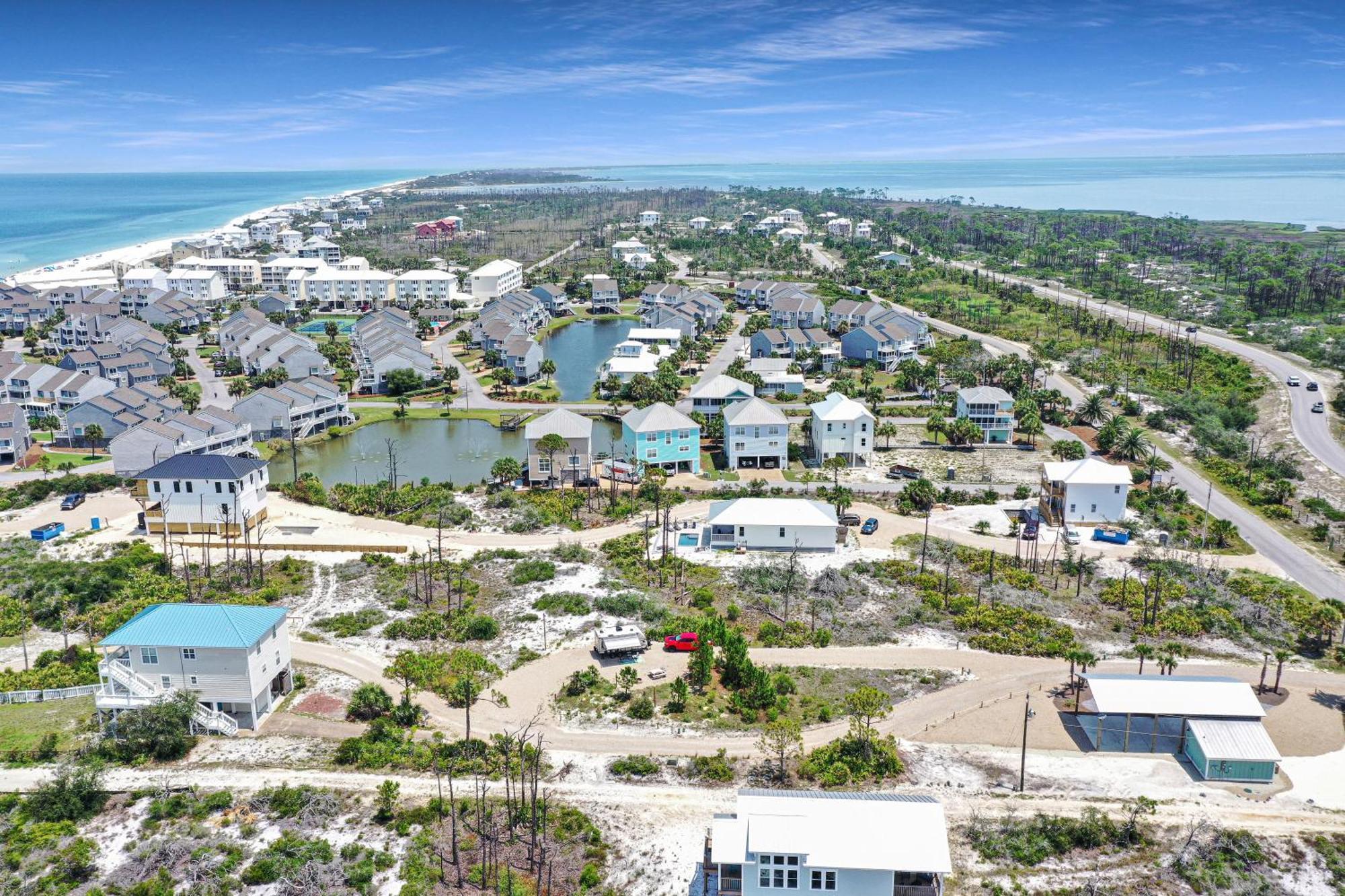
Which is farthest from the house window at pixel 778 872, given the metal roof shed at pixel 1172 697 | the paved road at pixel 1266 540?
the paved road at pixel 1266 540

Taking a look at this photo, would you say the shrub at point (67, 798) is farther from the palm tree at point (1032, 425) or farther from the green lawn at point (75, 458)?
the palm tree at point (1032, 425)

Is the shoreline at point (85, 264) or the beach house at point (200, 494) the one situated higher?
the shoreline at point (85, 264)

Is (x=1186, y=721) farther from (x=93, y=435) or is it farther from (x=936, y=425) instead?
(x=93, y=435)

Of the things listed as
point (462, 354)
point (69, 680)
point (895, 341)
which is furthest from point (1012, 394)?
point (69, 680)

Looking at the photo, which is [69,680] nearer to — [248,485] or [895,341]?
[248,485]

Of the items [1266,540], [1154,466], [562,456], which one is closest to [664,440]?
[562,456]
